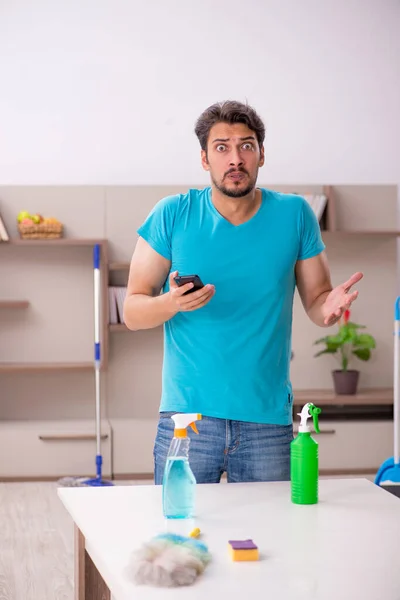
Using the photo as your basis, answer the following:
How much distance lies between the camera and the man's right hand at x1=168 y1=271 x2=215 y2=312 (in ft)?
6.57

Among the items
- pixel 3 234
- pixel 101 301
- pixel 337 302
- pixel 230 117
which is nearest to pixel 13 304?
pixel 3 234

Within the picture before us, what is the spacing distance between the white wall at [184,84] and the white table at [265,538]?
393cm

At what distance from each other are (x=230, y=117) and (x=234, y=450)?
2.76 feet

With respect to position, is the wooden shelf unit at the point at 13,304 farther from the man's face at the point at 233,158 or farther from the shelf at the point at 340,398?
the man's face at the point at 233,158

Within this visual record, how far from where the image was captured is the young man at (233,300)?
2164 mm

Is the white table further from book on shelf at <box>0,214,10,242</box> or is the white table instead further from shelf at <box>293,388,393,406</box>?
book on shelf at <box>0,214,10,242</box>

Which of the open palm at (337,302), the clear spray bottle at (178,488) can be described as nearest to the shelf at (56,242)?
the open palm at (337,302)

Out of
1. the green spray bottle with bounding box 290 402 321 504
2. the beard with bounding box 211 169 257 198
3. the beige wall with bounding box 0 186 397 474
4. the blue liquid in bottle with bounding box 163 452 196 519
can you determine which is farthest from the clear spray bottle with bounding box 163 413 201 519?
the beige wall with bounding box 0 186 397 474

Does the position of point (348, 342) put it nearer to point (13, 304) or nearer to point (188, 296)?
point (13, 304)

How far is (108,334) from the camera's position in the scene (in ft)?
18.0

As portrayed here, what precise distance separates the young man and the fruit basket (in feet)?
10.4

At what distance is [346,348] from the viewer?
221 inches

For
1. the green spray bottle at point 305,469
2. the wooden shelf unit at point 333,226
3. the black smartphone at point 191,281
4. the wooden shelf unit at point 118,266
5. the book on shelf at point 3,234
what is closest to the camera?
the green spray bottle at point 305,469

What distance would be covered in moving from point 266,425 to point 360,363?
147 inches
